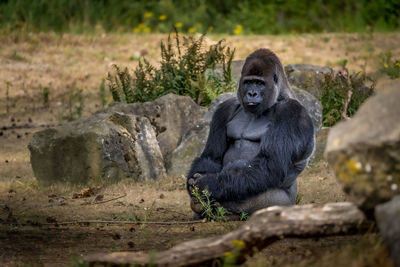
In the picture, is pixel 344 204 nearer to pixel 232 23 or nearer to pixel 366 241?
pixel 366 241

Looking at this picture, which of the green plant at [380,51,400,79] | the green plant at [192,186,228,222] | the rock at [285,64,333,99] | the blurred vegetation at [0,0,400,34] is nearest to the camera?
the green plant at [192,186,228,222]

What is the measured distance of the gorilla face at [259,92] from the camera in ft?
16.5

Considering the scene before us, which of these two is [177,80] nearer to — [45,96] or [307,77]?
[307,77]

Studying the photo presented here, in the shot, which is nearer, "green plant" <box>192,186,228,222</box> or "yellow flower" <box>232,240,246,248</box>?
"yellow flower" <box>232,240,246,248</box>

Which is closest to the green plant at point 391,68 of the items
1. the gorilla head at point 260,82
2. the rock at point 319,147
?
the rock at point 319,147

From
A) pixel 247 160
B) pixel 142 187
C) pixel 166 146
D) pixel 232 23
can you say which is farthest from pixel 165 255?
pixel 232 23

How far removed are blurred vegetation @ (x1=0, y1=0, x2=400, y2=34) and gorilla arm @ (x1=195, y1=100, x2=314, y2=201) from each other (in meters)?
9.73

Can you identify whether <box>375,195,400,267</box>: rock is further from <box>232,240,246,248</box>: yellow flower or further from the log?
<box>232,240,246,248</box>: yellow flower

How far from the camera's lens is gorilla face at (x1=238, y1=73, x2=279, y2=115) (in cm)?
504

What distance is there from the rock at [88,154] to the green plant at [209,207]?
187 centimetres

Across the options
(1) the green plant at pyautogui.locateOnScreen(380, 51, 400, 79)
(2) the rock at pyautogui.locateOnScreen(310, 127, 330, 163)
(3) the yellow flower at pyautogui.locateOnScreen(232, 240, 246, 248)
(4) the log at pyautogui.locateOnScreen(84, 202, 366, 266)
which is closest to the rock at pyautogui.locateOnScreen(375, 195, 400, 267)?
(4) the log at pyautogui.locateOnScreen(84, 202, 366, 266)

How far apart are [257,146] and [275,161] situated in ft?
0.94

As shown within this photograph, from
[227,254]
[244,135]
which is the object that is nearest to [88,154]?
[244,135]

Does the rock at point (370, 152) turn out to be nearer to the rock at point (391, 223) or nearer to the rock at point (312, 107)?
the rock at point (391, 223)
